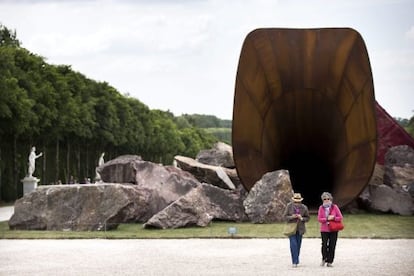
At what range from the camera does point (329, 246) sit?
43.8 ft

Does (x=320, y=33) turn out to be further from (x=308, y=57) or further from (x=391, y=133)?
(x=391, y=133)

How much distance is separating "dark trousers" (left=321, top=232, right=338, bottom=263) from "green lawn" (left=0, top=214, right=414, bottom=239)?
483 cm

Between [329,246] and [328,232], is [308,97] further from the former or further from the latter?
[329,246]

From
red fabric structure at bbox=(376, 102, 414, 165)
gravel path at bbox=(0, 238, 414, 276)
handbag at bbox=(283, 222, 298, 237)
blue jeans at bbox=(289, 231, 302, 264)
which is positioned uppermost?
red fabric structure at bbox=(376, 102, 414, 165)

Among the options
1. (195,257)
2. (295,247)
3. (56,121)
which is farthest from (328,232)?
(56,121)

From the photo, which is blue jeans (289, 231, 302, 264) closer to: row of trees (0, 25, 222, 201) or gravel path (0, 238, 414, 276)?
gravel path (0, 238, 414, 276)

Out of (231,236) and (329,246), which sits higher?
(329,246)

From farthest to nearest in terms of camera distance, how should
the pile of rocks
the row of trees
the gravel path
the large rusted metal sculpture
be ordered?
the row of trees → the large rusted metal sculpture → the pile of rocks → the gravel path

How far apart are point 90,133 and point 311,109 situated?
34475mm

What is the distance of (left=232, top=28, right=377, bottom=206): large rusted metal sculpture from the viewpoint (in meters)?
23.2

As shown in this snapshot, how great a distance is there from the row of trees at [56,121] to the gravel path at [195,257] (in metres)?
22.8

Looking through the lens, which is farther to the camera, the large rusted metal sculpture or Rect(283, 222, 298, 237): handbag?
the large rusted metal sculpture

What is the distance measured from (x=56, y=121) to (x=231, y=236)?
3147 cm

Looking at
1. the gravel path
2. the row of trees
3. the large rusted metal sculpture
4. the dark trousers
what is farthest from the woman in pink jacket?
the row of trees
